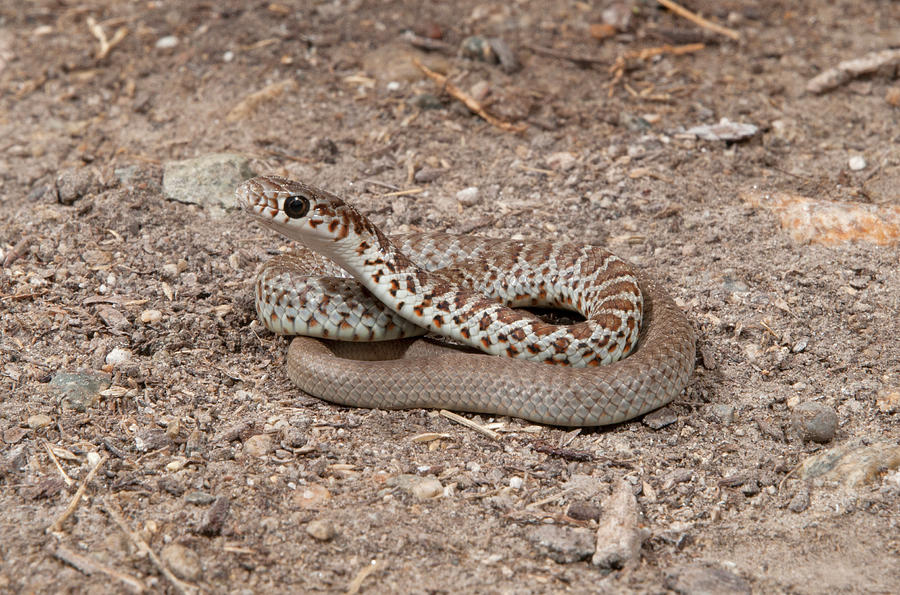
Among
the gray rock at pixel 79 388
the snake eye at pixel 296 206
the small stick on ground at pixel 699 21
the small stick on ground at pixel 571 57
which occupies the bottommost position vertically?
the gray rock at pixel 79 388

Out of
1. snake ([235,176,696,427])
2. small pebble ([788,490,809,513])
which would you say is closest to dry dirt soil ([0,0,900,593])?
small pebble ([788,490,809,513])

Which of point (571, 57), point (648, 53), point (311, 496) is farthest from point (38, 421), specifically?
point (648, 53)

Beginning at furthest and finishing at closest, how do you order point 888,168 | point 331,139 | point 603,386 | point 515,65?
point 515,65
point 331,139
point 888,168
point 603,386

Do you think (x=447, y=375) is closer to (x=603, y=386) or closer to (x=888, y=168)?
(x=603, y=386)

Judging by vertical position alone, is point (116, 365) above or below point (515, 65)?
below

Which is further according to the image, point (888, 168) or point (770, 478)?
→ point (888, 168)

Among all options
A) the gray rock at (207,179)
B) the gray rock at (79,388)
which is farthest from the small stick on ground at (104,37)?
the gray rock at (79,388)

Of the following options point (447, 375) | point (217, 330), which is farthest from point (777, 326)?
point (217, 330)

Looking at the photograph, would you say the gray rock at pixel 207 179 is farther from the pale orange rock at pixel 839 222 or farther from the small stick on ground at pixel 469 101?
the pale orange rock at pixel 839 222
